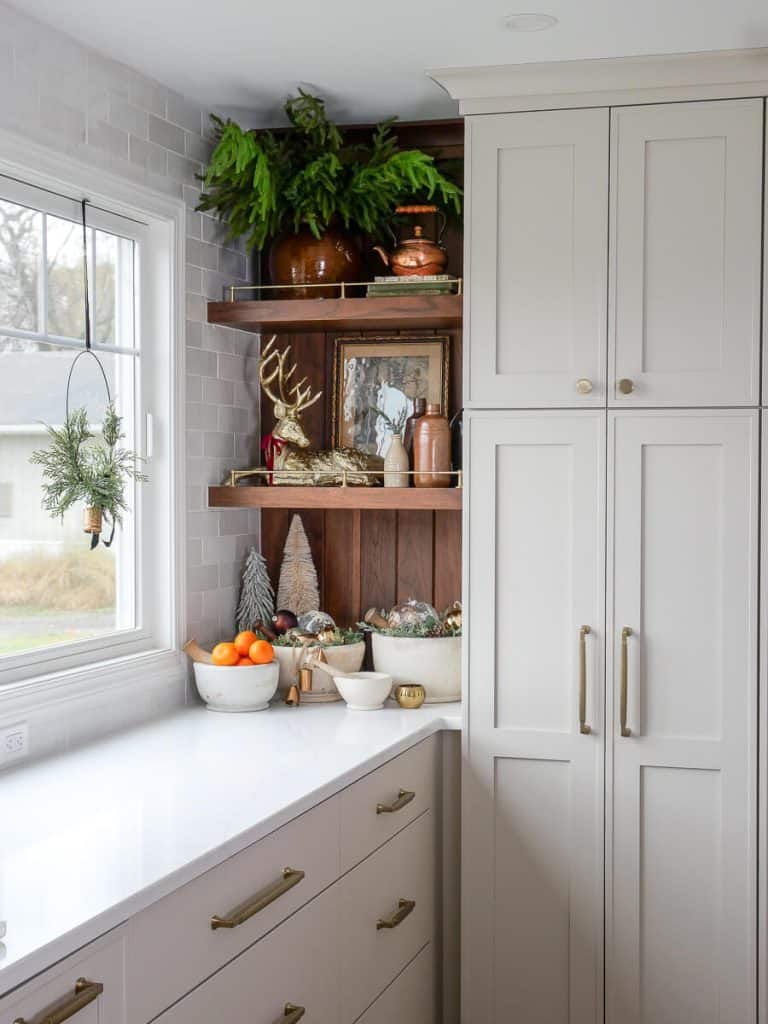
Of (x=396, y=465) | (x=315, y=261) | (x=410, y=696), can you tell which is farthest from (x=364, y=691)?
(x=315, y=261)

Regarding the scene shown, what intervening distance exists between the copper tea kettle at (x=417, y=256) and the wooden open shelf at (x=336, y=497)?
60 cm

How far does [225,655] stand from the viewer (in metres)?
2.98

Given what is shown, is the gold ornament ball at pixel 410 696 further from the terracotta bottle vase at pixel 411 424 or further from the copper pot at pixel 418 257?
the copper pot at pixel 418 257

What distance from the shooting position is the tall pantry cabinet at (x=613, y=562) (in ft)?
9.00

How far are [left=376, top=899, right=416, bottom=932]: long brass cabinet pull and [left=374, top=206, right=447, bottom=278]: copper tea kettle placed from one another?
1631mm

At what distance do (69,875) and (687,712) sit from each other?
1.60m

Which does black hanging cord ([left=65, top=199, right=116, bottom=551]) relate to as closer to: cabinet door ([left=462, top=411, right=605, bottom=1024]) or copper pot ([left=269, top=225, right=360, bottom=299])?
copper pot ([left=269, top=225, right=360, bottom=299])

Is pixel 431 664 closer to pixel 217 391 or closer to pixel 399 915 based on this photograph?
pixel 399 915

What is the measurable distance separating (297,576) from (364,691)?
53cm

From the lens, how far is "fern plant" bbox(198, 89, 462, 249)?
118 inches

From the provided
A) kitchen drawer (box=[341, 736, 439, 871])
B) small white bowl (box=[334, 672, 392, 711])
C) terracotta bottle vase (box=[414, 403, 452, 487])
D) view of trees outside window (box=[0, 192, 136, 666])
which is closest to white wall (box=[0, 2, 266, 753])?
view of trees outside window (box=[0, 192, 136, 666])

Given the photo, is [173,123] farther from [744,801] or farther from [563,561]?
[744,801]

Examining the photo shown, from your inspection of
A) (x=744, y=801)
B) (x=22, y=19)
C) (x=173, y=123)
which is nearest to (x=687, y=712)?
(x=744, y=801)

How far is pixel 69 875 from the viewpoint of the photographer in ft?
5.74
